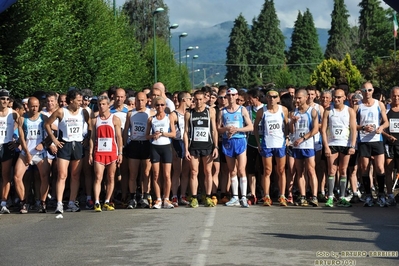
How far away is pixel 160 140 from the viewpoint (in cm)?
1812

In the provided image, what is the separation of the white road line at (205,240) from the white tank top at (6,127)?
393 centimetres

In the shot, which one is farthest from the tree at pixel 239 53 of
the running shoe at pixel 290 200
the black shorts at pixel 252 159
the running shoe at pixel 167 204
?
the running shoe at pixel 167 204

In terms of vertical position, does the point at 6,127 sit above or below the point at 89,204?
above

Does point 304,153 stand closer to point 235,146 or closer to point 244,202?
point 235,146

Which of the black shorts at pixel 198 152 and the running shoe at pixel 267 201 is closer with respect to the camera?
the running shoe at pixel 267 201

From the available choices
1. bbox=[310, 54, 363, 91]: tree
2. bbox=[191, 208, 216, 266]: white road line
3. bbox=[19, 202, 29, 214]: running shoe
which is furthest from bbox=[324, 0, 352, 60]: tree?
bbox=[191, 208, 216, 266]: white road line

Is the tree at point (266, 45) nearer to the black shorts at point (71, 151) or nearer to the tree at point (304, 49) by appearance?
the tree at point (304, 49)

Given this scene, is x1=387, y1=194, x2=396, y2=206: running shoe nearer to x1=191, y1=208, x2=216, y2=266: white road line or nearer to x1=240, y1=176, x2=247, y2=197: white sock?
x1=240, y1=176, x2=247, y2=197: white sock

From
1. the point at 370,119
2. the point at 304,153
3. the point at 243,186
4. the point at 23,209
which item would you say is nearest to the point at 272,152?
the point at 304,153

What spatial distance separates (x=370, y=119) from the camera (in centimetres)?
1848

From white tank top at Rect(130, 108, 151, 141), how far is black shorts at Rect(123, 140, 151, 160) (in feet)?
0.26

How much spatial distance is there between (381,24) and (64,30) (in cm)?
8815

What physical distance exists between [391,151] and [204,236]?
6.28 metres

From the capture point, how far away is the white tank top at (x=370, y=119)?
18.4 metres
